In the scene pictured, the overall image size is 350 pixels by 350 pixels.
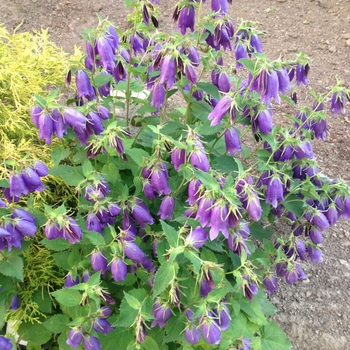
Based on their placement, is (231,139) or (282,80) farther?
(231,139)

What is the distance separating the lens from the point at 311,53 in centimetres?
486

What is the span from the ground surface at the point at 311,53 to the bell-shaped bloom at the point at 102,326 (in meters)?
1.19

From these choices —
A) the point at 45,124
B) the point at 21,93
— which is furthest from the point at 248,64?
the point at 21,93

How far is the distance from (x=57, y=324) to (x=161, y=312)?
0.58m

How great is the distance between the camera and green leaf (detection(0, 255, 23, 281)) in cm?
167

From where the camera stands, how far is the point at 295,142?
1.90 metres

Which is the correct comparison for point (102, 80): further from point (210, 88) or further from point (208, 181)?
point (208, 181)

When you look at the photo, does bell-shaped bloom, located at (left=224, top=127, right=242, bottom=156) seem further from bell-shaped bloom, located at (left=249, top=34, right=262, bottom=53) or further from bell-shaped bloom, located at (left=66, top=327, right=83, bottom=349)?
bell-shaped bloom, located at (left=66, top=327, right=83, bottom=349)

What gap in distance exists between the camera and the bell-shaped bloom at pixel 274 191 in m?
1.84

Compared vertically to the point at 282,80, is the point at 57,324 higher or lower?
lower

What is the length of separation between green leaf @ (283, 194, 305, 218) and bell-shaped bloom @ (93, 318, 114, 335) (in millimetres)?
1021

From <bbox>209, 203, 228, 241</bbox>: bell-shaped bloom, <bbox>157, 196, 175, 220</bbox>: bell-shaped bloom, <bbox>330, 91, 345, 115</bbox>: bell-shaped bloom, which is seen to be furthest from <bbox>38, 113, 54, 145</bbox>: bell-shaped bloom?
<bbox>330, 91, 345, 115</bbox>: bell-shaped bloom

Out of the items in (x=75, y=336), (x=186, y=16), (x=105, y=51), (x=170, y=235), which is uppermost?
(x=186, y=16)

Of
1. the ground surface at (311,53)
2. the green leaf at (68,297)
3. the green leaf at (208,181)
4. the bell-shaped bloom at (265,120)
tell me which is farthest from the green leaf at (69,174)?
the ground surface at (311,53)
